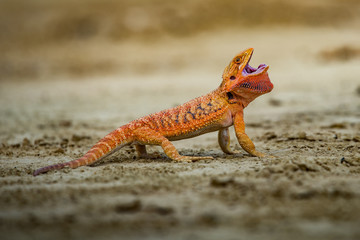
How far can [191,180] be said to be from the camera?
4.00 m

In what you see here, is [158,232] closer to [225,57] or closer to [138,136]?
[138,136]

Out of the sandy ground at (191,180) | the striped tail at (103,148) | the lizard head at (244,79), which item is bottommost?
the sandy ground at (191,180)

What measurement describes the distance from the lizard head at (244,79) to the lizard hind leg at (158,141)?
0.81 m

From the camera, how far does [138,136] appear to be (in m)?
5.02

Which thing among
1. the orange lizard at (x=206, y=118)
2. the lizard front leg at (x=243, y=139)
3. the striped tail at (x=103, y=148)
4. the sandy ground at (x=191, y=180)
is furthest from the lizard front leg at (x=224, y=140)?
the striped tail at (x=103, y=148)

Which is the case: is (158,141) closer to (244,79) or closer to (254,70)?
(244,79)

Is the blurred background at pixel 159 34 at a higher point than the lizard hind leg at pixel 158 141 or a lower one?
higher

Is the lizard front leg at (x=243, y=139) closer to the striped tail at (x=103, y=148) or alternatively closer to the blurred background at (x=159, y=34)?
the striped tail at (x=103, y=148)

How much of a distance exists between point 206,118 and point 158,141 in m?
0.57

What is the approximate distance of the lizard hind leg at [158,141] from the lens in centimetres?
493

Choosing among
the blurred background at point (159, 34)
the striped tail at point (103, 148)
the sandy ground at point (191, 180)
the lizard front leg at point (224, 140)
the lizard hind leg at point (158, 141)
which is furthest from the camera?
the blurred background at point (159, 34)

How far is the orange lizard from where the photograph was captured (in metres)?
4.95

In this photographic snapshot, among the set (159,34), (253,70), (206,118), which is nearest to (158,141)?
(206,118)

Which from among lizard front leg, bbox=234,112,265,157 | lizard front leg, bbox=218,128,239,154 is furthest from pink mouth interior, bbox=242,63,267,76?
lizard front leg, bbox=218,128,239,154
